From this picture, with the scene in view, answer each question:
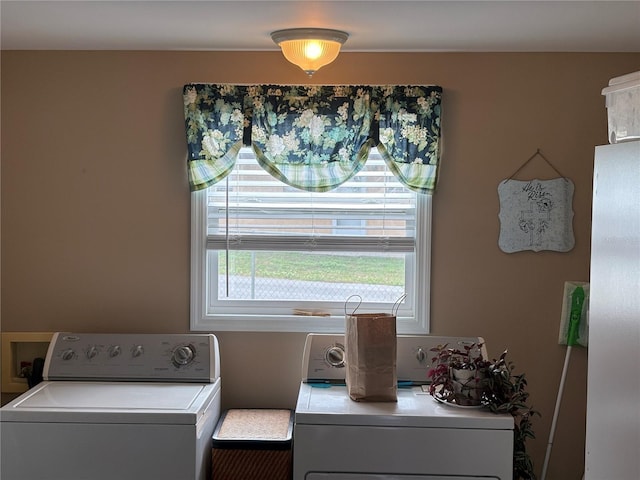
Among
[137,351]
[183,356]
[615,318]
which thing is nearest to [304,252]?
[183,356]

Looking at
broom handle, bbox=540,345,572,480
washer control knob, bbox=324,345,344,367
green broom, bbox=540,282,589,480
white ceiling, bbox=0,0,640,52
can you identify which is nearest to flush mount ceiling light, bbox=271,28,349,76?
white ceiling, bbox=0,0,640,52

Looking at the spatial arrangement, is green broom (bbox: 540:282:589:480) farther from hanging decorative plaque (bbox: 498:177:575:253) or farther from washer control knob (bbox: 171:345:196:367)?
washer control knob (bbox: 171:345:196:367)

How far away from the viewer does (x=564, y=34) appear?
314cm

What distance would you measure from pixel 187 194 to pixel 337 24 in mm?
1064

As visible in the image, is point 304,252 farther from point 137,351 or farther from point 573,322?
point 573,322

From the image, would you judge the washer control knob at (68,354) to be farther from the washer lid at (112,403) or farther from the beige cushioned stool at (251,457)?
the beige cushioned stool at (251,457)

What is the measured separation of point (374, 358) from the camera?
3.08m

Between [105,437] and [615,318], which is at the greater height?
[615,318]

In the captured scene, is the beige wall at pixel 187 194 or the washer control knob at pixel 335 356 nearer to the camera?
the washer control knob at pixel 335 356

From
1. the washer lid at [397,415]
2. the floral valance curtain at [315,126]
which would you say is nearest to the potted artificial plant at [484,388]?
the washer lid at [397,415]

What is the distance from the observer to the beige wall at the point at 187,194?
3529 millimetres

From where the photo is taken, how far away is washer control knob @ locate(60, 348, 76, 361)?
3.42m

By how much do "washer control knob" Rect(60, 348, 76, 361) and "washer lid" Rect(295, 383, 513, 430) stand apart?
1039 millimetres

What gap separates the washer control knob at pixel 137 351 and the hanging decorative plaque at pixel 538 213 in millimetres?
1661
